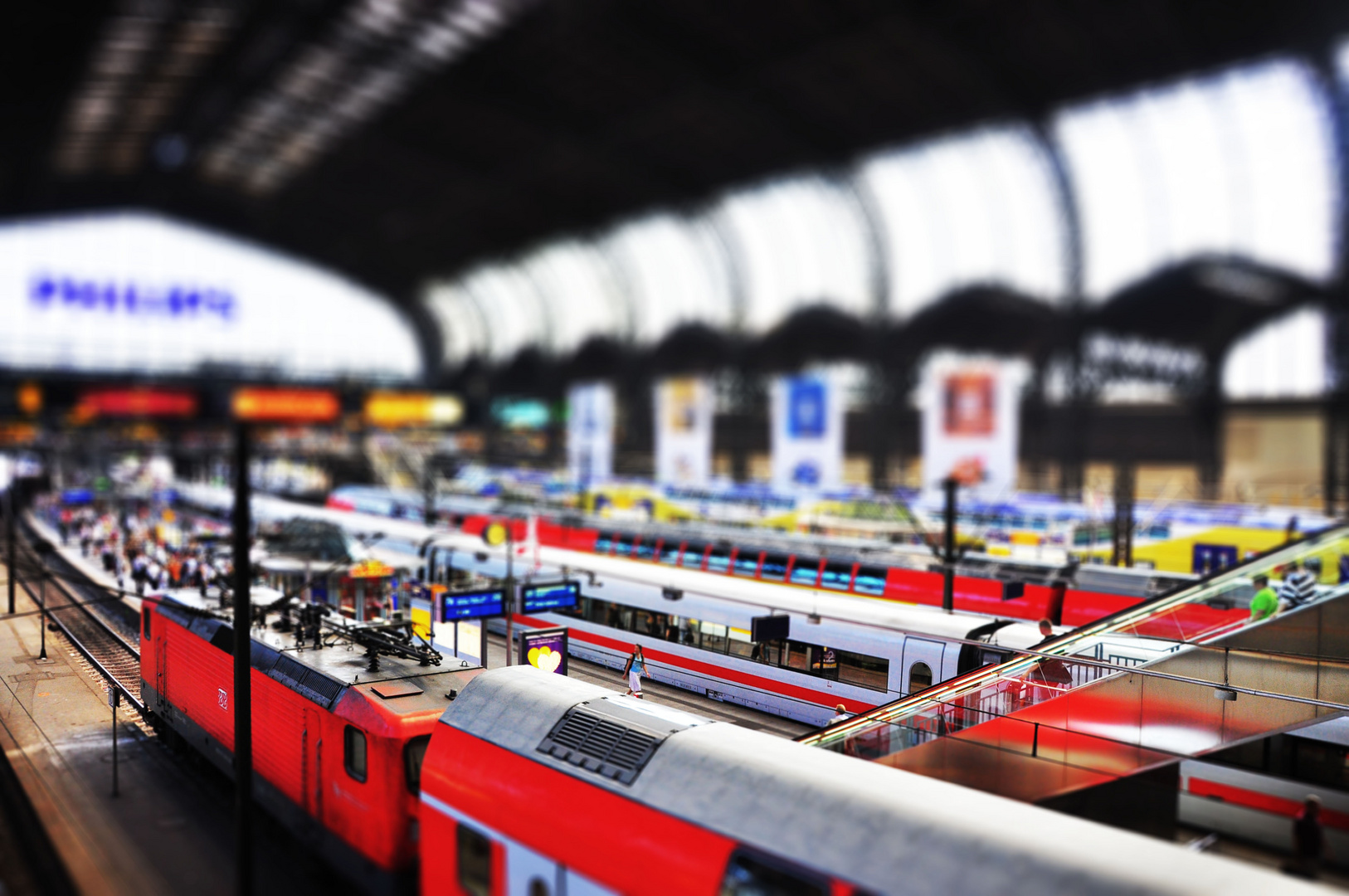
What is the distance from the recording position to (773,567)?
75.7 ft

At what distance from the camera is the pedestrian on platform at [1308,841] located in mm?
7266

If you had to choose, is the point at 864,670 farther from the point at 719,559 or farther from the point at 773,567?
the point at 719,559

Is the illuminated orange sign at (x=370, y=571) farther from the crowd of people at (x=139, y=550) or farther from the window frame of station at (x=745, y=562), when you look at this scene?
the window frame of station at (x=745, y=562)

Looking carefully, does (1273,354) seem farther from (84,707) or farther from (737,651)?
(84,707)

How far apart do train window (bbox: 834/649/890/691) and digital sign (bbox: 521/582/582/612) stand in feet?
17.2

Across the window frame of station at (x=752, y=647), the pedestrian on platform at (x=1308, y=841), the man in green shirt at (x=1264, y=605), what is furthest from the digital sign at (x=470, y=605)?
the man in green shirt at (x=1264, y=605)

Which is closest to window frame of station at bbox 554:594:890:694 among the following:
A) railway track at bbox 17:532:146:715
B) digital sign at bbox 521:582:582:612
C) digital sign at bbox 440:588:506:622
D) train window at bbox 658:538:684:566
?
digital sign at bbox 521:582:582:612

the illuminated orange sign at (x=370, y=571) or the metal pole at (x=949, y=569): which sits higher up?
the metal pole at (x=949, y=569)

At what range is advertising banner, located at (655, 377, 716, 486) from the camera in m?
41.4

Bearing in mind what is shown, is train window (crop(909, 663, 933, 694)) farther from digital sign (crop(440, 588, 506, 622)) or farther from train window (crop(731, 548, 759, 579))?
train window (crop(731, 548, 759, 579))

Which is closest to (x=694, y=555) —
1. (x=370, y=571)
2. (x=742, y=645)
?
(x=742, y=645)

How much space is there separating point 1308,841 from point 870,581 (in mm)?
13481

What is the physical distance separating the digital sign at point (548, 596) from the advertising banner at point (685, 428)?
2358 cm

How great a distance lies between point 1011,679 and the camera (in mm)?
11164
